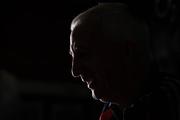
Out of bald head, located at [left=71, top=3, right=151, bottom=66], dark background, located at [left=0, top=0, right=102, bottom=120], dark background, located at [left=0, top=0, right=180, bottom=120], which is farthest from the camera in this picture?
dark background, located at [left=0, top=0, right=102, bottom=120]

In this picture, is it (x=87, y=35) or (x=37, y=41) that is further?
(x=37, y=41)

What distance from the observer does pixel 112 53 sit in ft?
2.32

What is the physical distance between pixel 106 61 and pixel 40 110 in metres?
1.38

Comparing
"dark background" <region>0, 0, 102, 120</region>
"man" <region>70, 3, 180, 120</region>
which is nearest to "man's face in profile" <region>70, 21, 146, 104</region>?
"man" <region>70, 3, 180, 120</region>

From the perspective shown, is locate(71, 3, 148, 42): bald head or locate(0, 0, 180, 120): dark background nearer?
locate(71, 3, 148, 42): bald head

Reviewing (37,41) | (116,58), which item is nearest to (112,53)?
(116,58)

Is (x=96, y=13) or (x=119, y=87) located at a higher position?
(x=96, y=13)

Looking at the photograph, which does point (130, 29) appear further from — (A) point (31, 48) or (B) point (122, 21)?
(A) point (31, 48)

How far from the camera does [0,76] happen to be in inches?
81.0

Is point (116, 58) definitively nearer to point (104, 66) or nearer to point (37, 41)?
point (104, 66)

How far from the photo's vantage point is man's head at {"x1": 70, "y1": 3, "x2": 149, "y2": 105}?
2.30ft

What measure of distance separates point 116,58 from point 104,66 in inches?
1.0

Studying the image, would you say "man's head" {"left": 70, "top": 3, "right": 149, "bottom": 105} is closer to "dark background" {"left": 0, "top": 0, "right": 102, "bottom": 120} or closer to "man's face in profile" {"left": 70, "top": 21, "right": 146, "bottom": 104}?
"man's face in profile" {"left": 70, "top": 21, "right": 146, "bottom": 104}

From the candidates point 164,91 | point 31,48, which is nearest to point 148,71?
point 164,91
